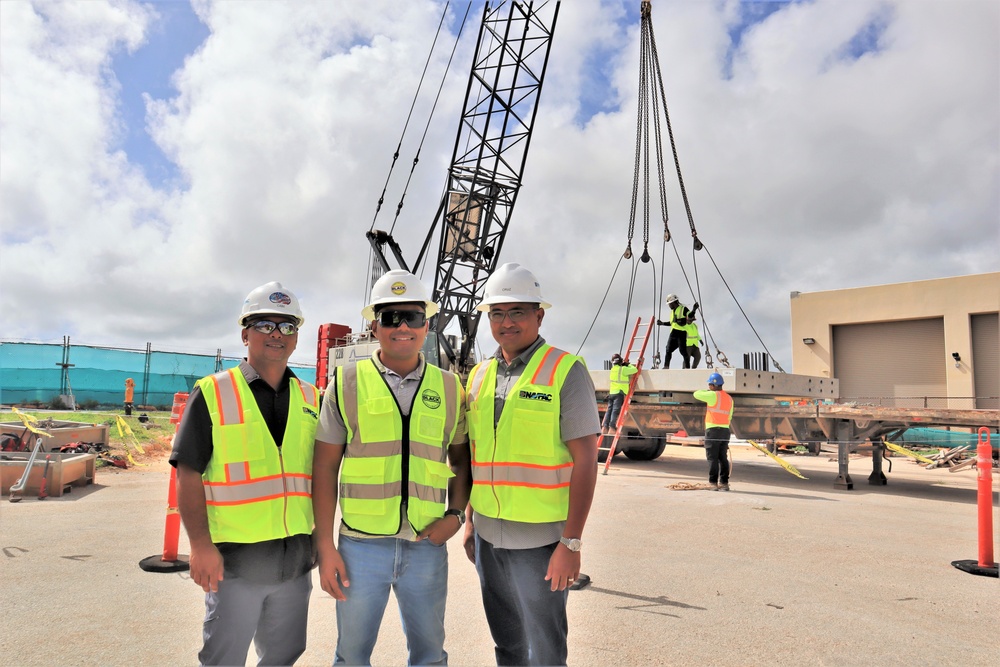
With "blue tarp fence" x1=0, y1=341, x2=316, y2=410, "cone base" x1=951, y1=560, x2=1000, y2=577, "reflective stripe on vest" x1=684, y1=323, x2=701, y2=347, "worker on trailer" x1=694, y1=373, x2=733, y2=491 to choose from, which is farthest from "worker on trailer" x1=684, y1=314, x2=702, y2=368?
"blue tarp fence" x1=0, y1=341, x2=316, y2=410

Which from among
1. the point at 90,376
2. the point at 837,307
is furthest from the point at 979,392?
the point at 90,376

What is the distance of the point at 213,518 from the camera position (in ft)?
8.34

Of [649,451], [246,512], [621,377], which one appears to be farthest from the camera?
[649,451]

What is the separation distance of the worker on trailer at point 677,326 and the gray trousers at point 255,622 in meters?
11.2

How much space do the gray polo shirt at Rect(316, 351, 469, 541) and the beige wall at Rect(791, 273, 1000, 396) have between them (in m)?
28.5

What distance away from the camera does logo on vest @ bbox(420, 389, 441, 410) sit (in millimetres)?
2697

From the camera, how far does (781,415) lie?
10.9 metres

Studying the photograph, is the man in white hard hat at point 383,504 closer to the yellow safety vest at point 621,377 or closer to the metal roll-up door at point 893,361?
the yellow safety vest at point 621,377

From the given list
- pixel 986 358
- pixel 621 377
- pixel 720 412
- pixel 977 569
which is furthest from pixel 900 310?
pixel 977 569

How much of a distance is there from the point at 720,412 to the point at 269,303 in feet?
28.4

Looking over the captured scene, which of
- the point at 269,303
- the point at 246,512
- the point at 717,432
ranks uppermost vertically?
the point at 269,303

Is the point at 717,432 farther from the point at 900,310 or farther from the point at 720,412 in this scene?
the point at 900,310

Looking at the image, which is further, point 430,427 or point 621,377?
point 621,377

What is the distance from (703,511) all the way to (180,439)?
7090mm
